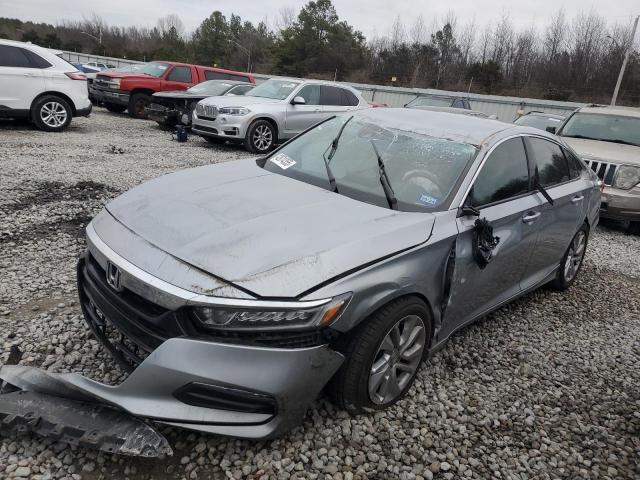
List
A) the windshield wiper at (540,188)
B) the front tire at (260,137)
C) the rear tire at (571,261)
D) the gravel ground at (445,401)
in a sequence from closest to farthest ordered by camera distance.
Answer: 1. the gravel ground at (445,401)
2. the windshield wiper at (540,188)
3. the rear tire at (571,261)
4. the front tire at (260,137)

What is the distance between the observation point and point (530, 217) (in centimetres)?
364

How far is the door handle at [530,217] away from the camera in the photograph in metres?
3.58

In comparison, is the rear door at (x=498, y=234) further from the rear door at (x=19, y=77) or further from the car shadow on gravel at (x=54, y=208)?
the rear door at (x=19, y=77)

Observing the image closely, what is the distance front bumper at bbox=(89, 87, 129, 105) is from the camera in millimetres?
13980

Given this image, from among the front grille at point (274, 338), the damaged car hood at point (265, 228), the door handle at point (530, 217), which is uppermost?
the damaged car hood at point (265, 228)

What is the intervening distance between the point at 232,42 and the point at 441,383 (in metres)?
76.2

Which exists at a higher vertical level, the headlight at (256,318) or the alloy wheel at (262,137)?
the headlight at (256,318)

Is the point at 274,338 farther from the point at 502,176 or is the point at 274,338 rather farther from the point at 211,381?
the point at 502,176

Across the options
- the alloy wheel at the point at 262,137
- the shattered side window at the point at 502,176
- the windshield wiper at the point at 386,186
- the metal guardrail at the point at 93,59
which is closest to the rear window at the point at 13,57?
the alloy wheel at the point at 262,137

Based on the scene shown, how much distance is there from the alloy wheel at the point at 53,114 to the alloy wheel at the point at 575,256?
10203mm

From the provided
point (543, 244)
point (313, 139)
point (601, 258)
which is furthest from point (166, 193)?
point (601, 258)

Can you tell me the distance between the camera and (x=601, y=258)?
6246mm

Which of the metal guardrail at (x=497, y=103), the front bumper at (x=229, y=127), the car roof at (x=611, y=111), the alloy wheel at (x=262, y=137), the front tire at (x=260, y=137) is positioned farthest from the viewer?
the metal guardrail at (x=497, y=103)

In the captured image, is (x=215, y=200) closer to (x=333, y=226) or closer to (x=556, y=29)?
(x=333, y=226)
